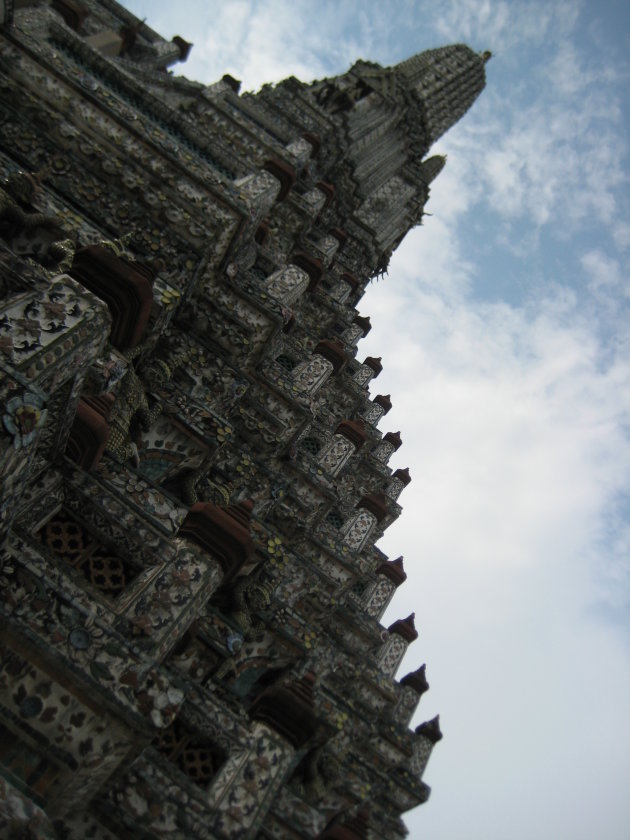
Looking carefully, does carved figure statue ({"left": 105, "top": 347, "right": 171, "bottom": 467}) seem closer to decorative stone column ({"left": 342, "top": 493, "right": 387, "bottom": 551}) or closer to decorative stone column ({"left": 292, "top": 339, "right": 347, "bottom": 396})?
decorative stone column ({"left": 292, "top": 339, "right": 347, "bottom": 396})

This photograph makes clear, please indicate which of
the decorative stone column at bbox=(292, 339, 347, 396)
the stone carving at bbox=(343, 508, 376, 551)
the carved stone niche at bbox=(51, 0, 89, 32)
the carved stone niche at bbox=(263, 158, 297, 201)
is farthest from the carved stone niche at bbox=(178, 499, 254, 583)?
the carved stone niche at bbox=(51, 0, 89, 32)

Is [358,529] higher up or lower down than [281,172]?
lower down

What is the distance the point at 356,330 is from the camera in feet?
88.5

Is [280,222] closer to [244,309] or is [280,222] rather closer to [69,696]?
[244,309]

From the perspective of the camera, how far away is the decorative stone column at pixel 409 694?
17.6 metres

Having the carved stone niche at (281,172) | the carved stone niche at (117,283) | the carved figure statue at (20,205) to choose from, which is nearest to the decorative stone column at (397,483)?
the carved stone niche at (281,172)

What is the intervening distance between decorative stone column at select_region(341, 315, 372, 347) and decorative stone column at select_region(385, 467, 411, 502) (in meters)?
5.35

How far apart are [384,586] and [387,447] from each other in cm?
774

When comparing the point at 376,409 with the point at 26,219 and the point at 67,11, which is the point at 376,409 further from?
the point at 26,219

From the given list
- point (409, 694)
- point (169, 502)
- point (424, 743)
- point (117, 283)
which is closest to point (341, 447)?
point (409, 694)

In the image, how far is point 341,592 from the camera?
16656 mm

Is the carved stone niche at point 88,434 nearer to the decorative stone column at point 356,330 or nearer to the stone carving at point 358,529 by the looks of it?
the stone carving at point 358,529

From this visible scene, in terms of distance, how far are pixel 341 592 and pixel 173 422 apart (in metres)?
7.07

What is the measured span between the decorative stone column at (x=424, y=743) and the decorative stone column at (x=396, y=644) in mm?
1528
